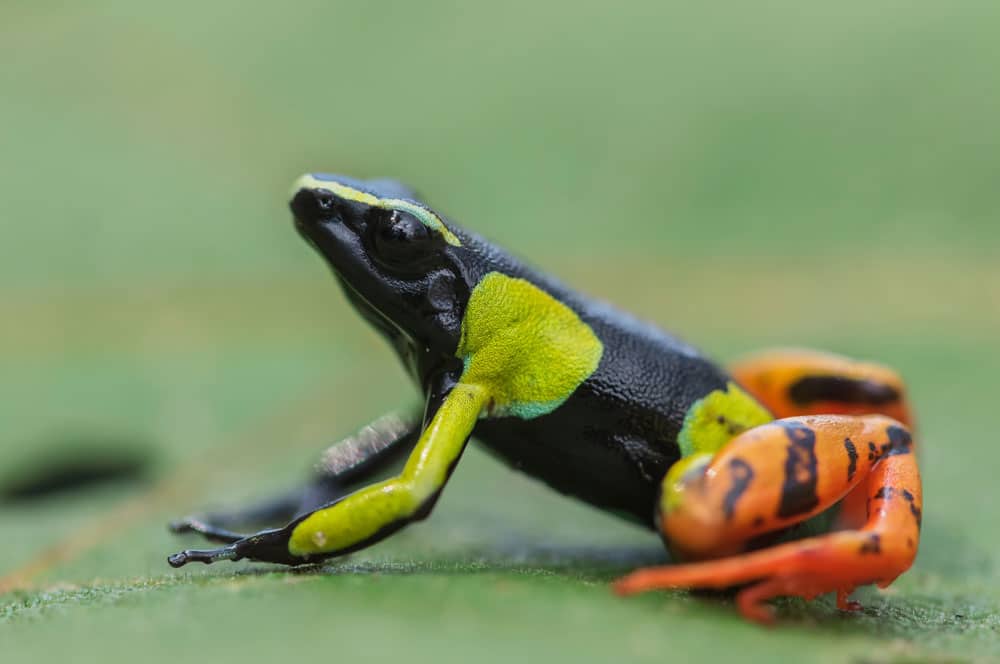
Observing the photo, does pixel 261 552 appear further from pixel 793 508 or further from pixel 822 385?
pixel 822 385

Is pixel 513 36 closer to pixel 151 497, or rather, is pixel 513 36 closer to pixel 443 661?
pixel 151 497

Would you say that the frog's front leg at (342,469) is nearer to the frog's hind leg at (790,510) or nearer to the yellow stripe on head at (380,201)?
the yellow stripe on head at (380,201)

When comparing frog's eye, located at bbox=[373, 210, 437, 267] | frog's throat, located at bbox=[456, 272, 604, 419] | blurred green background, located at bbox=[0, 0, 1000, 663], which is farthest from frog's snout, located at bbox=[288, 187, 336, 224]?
blurred green background, located at bbox=[0, 0, 1000, 663]

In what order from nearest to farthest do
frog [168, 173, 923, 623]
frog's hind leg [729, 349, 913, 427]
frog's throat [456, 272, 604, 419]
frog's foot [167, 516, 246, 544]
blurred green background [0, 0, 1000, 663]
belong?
frog [168, 173, 923, 623], frog's foot [167, 516, 246, 544], frog's throat [456, 272, 604, 419], frog's hind leg [729, 349, 913, 427], blurred green background [0, 0, 1000, 663]

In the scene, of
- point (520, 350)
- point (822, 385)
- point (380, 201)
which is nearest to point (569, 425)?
point (520, 350)

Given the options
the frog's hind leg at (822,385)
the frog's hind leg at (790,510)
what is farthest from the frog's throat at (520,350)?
the frog's hind leg at (822,385)

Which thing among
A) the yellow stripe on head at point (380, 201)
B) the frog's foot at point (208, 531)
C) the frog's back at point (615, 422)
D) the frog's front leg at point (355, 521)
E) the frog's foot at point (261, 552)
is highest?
the yellow stripe on head at point (380, 201)

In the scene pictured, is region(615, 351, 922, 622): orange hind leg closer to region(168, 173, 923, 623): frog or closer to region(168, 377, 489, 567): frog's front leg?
region(168, 173, 923, 623): frog
